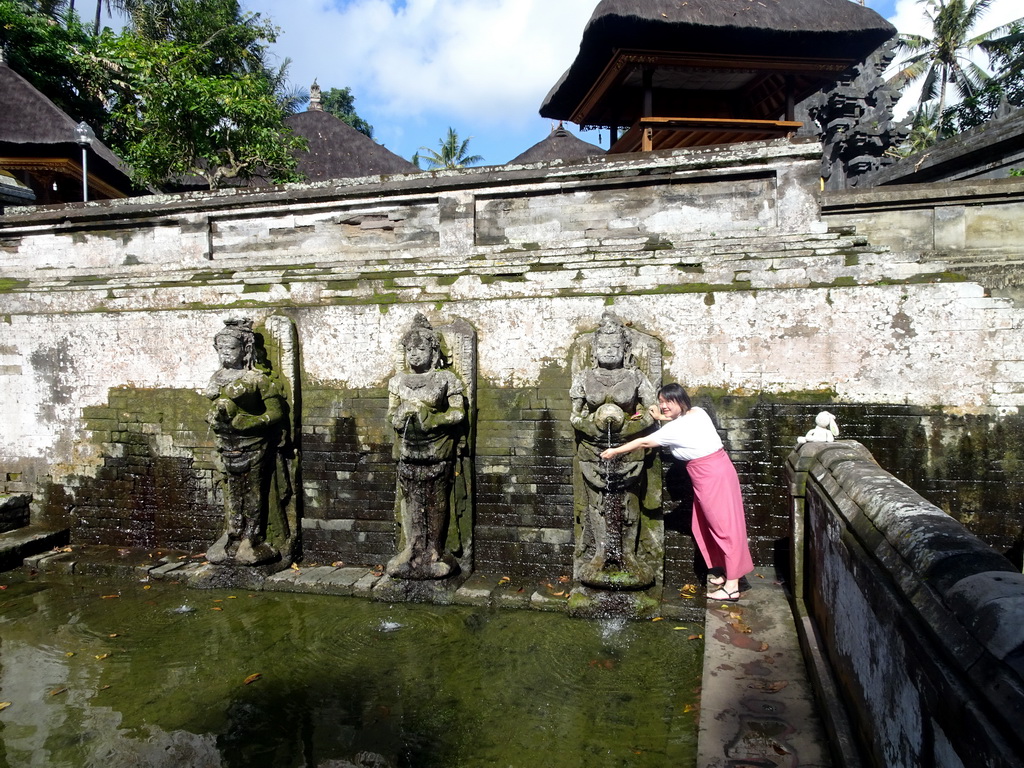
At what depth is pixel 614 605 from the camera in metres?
5.03

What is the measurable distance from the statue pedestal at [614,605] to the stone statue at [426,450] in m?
1.16

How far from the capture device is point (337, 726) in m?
3.73

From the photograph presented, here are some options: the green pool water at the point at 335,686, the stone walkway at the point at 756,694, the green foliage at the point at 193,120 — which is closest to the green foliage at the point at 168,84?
the green foliage at the point at 193,120

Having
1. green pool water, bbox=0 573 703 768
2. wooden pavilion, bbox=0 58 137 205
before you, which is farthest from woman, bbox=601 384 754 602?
wooden pavilion, bbox=0 58 137 205

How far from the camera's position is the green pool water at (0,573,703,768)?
11.6 feet

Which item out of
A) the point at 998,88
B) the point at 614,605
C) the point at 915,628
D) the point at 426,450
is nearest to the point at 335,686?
the point at 426,450

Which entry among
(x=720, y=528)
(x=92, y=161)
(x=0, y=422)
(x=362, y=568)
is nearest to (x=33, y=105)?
(x=92, y=161)

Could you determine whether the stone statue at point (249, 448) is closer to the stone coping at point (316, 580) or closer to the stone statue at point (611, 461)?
the stone coping at point (316, 580)

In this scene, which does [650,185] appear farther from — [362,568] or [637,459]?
[362,568]

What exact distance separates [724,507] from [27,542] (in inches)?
268

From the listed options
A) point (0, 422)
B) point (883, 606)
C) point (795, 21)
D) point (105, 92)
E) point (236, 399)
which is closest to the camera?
point (883, 606)

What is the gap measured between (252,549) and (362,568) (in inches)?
40.1

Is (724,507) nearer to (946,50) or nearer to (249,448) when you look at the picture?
(249,448)

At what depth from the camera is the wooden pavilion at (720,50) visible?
27.6 feet
